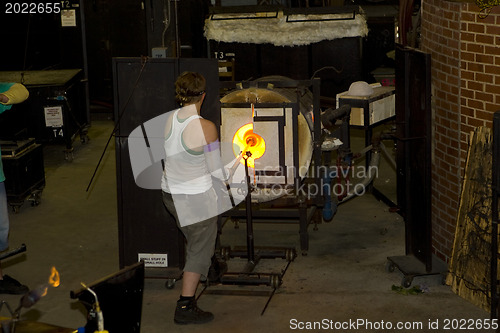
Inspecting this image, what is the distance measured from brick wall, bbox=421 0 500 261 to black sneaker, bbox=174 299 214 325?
2.66 metres

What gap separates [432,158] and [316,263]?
1.64 metres

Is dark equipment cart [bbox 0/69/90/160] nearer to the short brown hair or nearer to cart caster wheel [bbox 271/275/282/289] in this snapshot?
cart caster wheel [bbox 271/275/282/289]

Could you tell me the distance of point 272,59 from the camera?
16.3m

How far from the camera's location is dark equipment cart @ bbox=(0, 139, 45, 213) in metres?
11.3

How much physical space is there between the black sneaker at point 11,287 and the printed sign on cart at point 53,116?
5899mm

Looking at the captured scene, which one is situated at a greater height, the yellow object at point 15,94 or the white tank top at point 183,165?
the yellow object at point 15,94

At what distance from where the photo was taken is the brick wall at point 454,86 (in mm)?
7777

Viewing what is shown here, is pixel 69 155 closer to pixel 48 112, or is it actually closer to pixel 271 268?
pixel 48 112

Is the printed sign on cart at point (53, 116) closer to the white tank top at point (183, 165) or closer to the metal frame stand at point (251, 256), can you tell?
the metal frame stand at point (251, 256)

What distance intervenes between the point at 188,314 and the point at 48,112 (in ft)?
24.0

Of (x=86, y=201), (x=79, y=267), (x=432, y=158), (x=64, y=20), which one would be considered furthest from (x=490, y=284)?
(x=64, y=20)

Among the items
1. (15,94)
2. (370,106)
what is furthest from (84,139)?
(15,94)
